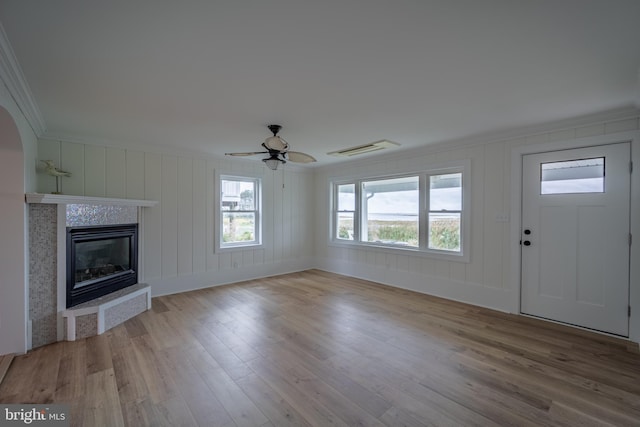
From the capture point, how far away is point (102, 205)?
3605mm

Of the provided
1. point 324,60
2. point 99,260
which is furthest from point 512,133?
point 99,260

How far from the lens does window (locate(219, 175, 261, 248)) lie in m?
5.55

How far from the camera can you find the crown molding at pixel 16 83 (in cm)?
191

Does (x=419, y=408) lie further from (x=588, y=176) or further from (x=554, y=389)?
(x=588, y=176)

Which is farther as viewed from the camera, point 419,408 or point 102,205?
point 102,205

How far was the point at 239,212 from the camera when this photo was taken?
5.77 metres

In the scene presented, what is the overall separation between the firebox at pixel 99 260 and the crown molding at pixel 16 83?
1.28 metres

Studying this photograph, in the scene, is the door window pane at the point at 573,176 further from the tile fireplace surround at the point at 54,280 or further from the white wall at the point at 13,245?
the white wall at the point at 13,245

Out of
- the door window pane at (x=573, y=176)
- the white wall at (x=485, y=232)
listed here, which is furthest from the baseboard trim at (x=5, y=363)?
the door window pane at (x=573, y=176)

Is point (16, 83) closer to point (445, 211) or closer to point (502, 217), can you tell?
point (445, 211)

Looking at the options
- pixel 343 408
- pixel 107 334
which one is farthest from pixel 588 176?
pixel 107 334

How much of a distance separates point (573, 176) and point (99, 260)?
609 centimetres

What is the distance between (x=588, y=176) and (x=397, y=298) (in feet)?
9.47

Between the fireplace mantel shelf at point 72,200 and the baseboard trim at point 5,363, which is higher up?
the fireplace mantel shelf at point 72,200
